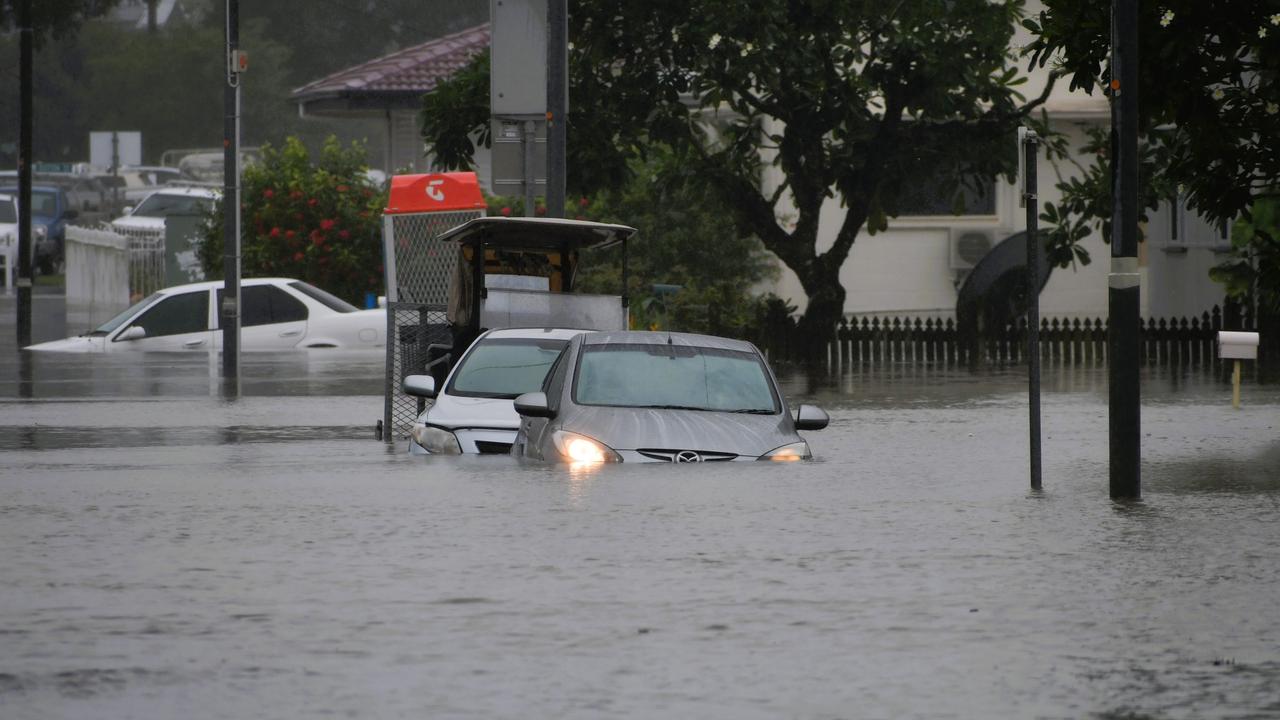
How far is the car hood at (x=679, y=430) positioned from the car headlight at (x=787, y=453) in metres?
0.03

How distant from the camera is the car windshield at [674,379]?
14500mm

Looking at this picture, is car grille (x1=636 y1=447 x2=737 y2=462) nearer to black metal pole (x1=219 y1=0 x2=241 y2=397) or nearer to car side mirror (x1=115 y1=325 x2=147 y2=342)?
black metal pole (x1=219 y1=0 x2=241 y2=397)

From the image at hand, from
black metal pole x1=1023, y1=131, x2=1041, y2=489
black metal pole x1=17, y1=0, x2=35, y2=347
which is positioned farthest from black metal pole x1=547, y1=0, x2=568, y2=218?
black metal pole x1=17, y1=0, x2=35, y2=347

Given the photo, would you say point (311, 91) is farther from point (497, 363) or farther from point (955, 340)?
point (497, 363)

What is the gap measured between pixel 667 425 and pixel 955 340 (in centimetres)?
1650

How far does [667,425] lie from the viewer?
14.0 m

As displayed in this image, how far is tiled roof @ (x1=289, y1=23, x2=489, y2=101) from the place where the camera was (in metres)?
43.7

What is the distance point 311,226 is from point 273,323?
5373 millimetres

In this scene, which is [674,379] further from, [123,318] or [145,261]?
[145,261]

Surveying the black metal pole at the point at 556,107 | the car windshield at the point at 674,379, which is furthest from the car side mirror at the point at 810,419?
the black metal pole at the point at 556,107

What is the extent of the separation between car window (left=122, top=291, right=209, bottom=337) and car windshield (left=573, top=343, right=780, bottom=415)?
52.1 ft

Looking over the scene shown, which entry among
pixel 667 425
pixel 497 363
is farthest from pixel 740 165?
pixel 667 425

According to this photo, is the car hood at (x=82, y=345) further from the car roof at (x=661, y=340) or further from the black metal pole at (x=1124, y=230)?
the black metal pole at (x=1124, y=230)

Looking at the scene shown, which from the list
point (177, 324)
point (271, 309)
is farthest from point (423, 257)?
point (177, 324)
